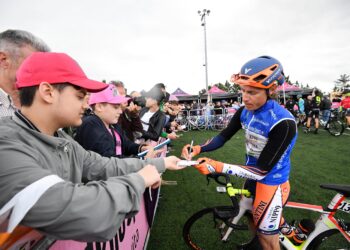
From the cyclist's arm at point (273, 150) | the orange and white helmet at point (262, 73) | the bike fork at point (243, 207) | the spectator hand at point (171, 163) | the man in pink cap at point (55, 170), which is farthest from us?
the bike fork at point (243, 207)

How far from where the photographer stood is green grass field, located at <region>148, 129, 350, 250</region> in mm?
3625

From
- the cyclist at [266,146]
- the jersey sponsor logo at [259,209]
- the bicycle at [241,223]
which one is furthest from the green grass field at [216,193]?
the cyclist at [266,146]

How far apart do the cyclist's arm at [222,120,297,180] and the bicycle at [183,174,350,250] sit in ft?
0.94

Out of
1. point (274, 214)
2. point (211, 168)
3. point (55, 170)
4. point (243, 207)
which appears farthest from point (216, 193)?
point (55, 170)

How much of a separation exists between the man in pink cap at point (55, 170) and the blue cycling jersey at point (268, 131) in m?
1.43

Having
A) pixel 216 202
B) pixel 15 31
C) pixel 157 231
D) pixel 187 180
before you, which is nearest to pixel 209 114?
pixel 187 180

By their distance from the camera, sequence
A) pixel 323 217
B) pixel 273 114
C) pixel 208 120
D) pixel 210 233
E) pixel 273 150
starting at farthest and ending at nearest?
pixel 208 120 < pixel 210 233 < pixel 323 217 < pixel 273 114 < pixel 273 150

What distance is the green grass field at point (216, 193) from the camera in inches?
143

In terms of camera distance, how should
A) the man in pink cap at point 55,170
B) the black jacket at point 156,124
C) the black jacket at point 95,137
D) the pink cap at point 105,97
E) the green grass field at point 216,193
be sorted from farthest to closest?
the black jacket at point 156,124
the green grass field at point 216,193
the pink cap at point 105,97
the black jacket at point 95,137
the man in pink cap at point 55,170

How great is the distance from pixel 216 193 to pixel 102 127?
10.7 feet

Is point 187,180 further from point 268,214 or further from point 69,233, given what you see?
point 69,233

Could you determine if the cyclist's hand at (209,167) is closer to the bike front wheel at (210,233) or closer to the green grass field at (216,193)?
the bike front wheel at (210,233)

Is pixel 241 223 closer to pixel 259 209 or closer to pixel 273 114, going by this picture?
pixel 259 209

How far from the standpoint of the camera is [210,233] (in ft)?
10.9
